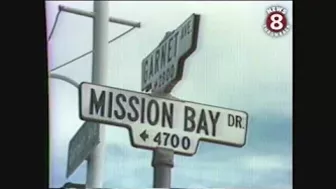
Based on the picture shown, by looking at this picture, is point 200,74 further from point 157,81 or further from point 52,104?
point 52,104

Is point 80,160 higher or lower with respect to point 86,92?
lower

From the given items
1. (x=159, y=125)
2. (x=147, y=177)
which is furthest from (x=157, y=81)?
(x=147, y=177)

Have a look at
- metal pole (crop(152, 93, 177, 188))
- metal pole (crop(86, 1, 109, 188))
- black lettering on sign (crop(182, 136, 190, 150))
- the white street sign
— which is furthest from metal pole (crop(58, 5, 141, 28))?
black lettering on sign (crop(182, 136, 190, 150))

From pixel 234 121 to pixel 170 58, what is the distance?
22cm

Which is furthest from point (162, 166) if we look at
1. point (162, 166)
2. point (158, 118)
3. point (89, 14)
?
point (89, 14)

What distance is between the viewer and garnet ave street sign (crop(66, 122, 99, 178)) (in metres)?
1.69

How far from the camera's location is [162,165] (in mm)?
1662

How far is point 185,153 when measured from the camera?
163cm

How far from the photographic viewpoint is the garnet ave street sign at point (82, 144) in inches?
66.4

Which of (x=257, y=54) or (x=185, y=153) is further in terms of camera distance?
A: (x=257, y=54)

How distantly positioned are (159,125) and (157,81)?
0.10m

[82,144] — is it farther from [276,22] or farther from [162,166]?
[276,22]

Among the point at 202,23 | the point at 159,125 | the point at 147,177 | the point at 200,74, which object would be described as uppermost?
the point at 202,23

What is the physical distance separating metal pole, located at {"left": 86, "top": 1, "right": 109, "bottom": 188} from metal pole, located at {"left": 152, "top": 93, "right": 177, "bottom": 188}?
145mm
